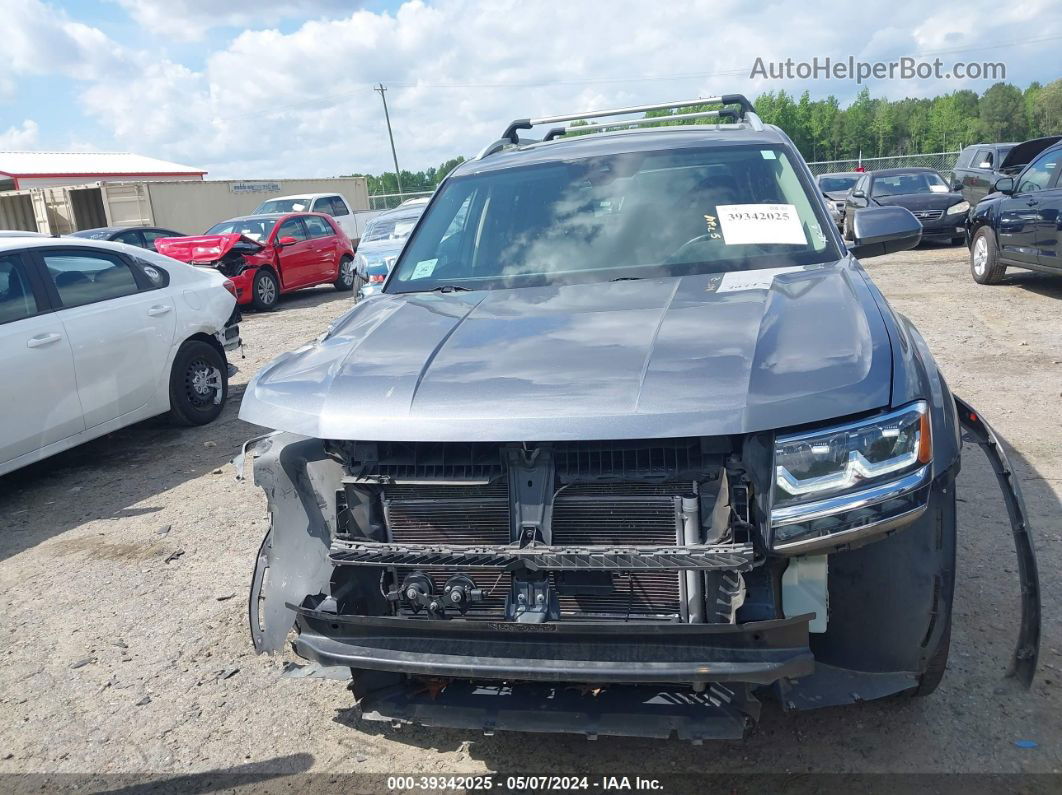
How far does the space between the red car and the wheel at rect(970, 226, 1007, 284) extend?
9839 mm

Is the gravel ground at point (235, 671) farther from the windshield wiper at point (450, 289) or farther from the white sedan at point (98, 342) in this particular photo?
the windshield wiper at point (450, 289)

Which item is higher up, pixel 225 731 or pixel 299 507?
pixel 299 507

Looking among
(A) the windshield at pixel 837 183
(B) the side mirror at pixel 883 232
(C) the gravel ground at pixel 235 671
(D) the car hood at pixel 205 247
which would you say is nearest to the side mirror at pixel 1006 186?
(C) the gravel ground at pixel 235 671

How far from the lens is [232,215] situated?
29453 millimetres

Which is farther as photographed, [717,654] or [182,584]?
[182,584]

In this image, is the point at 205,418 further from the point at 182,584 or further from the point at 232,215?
the point at 232,215

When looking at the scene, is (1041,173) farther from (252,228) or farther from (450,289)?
(252,228)

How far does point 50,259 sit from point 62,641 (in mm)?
3244

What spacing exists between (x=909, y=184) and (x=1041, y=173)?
6.48 m

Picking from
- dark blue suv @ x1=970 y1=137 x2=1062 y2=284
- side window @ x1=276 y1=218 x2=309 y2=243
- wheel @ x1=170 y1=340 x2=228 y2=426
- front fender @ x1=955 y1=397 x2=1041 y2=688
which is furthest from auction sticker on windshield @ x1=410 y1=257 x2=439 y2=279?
side window @ x1=276 y1=218 x2=309 y2=243

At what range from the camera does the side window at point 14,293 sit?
5691mm

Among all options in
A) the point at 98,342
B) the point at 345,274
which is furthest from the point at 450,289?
the point at 345,274

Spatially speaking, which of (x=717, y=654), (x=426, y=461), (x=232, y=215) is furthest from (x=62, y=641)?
(x=232, y=215)

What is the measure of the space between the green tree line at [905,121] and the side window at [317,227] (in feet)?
232
